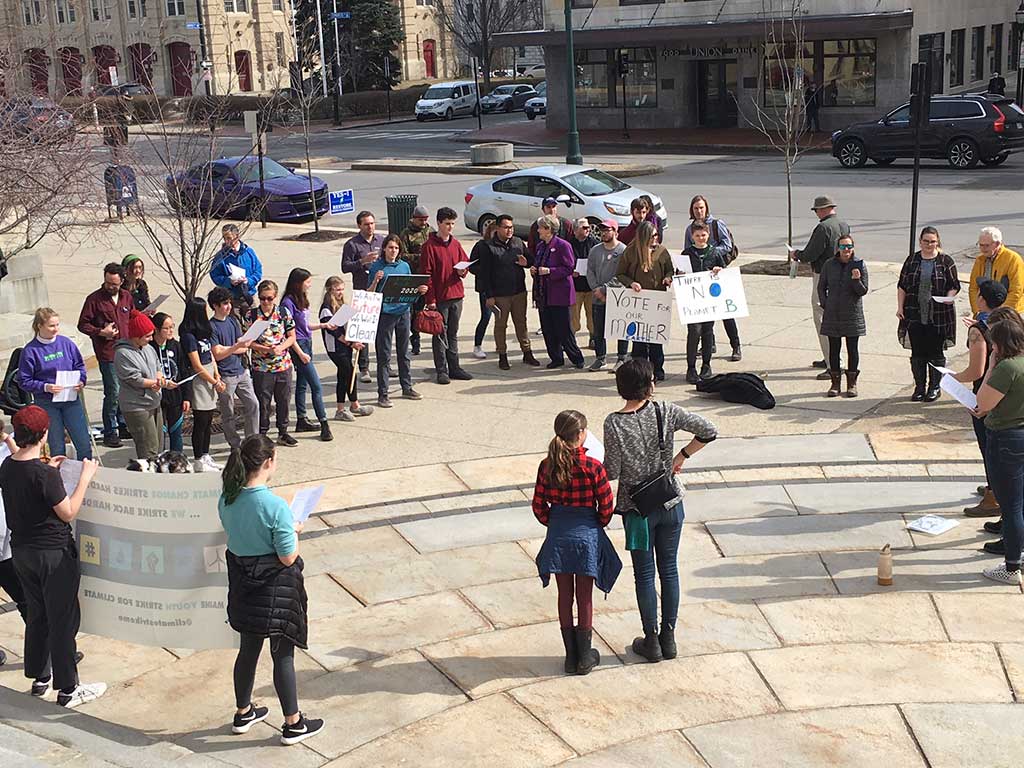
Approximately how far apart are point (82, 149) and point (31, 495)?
9540 millimetres

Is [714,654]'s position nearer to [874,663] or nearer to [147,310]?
[874,663]

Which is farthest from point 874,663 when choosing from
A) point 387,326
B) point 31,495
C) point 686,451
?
point 387,326

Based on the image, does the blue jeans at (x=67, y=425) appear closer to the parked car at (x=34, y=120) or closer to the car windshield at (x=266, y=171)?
the parked car at (x=34, y=120)

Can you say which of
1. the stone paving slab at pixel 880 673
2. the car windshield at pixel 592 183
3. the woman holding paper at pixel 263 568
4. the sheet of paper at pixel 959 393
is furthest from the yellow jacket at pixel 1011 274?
the car windshield at pixel 592 183

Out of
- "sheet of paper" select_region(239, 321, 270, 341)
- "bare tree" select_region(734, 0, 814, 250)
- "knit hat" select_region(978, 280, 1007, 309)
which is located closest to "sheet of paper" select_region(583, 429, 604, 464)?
"knit hat" select_region(978, 280, 1007, 309)

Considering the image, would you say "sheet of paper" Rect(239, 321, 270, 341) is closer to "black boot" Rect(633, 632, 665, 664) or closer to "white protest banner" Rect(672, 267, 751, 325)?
"white protest banner" Rect(672, 267, 751, 325)

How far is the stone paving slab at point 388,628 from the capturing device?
25.9ft

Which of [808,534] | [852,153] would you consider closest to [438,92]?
[852,153]

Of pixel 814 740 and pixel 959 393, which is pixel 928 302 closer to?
pixel 959 393

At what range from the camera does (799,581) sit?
859 cm

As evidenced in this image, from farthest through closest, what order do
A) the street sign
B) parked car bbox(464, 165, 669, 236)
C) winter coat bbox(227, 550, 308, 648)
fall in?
1. the street sign
2. parked car bbox(464, 165, 669, 236)
3. winter coat bbox(227, 550, 308, 648)

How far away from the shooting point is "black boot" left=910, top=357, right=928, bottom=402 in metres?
12.4

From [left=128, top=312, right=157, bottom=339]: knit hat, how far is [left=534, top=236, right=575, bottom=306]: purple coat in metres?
4.60

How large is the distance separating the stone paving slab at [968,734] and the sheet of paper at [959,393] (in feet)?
8.11
